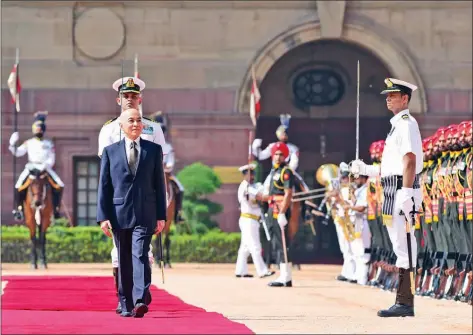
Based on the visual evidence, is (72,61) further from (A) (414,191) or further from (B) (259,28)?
(A) (414,191)

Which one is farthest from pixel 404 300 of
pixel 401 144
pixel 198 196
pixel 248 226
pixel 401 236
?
pixel 198 196

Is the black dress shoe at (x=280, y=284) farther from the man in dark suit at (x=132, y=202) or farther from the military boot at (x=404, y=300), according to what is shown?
the man in dark suit at (x=132, y=202)

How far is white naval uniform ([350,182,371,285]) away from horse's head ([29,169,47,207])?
6.88 metres

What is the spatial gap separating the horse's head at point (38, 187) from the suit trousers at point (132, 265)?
13967mm

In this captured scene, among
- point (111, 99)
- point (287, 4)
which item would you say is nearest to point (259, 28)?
point (287, 4)

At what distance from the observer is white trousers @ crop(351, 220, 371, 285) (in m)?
22.4

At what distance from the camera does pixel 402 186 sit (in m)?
14.2

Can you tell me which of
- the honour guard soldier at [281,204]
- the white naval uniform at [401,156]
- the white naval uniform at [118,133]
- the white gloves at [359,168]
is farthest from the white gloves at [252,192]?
the white naval uniform at [401,156]

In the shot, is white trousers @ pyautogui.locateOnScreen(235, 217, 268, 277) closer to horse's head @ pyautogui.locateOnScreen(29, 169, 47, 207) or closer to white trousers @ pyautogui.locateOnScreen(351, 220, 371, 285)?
white trousers @ pyautogui.locateOnScreen(351, 220, 371, 285)

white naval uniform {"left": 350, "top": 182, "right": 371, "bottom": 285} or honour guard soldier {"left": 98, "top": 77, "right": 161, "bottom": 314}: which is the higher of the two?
honour guard soldier {"left": 98, "top": 77, "right": 161, "bottom": 314}

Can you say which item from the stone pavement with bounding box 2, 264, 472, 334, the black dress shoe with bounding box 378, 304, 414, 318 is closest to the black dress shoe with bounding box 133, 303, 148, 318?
the stone pavement with bounding box 2, 264, 472, 334

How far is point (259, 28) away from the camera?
3472cm

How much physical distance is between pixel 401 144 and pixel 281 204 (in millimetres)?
7084

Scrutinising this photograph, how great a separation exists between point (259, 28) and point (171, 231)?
18.8ft
